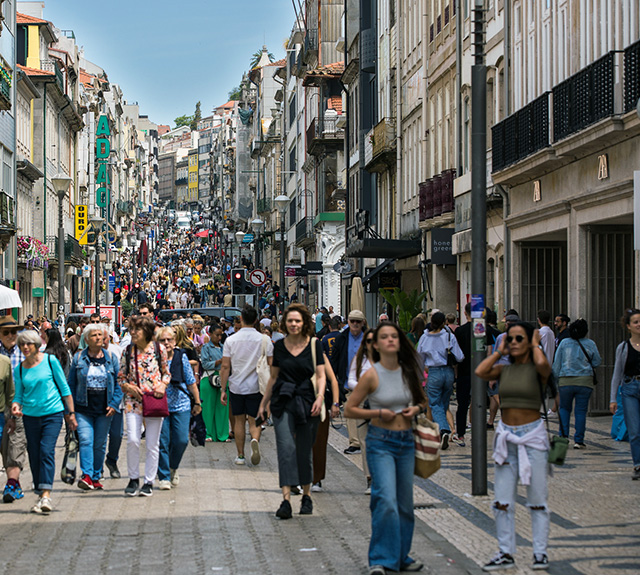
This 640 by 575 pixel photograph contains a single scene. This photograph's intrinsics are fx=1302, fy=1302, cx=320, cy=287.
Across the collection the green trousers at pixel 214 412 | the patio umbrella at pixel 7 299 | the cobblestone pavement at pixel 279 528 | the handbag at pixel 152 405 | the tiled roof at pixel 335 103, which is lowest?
the cobblestone pavement at pixel 279 528

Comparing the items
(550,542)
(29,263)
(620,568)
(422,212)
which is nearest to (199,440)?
(550,542)

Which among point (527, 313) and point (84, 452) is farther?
point (527, 313)

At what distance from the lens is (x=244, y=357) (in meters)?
13.9

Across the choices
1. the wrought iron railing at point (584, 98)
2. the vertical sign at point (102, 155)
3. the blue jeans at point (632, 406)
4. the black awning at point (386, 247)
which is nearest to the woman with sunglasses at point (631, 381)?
the blue jeans at point (632, 406)

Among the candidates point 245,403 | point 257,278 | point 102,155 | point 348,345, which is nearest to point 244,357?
point 245,403

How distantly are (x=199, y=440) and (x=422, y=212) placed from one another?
1943cm

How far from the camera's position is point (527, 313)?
24406 millimetres

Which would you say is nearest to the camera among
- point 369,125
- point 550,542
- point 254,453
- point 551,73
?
point 550,542

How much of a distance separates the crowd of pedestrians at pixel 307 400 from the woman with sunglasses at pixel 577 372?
17mm

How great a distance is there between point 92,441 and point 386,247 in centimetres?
2185

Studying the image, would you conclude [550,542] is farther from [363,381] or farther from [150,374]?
[150,374]

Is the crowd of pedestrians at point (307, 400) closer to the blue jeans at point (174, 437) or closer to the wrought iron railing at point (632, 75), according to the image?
the blue jeans at point (174, 437)

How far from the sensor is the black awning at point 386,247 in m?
33.2

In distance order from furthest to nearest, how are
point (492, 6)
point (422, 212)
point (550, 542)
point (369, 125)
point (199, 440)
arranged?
point (369, 125) < point (422, 212) < point (492, 6) < point (199, 440) < point (550, 542)
